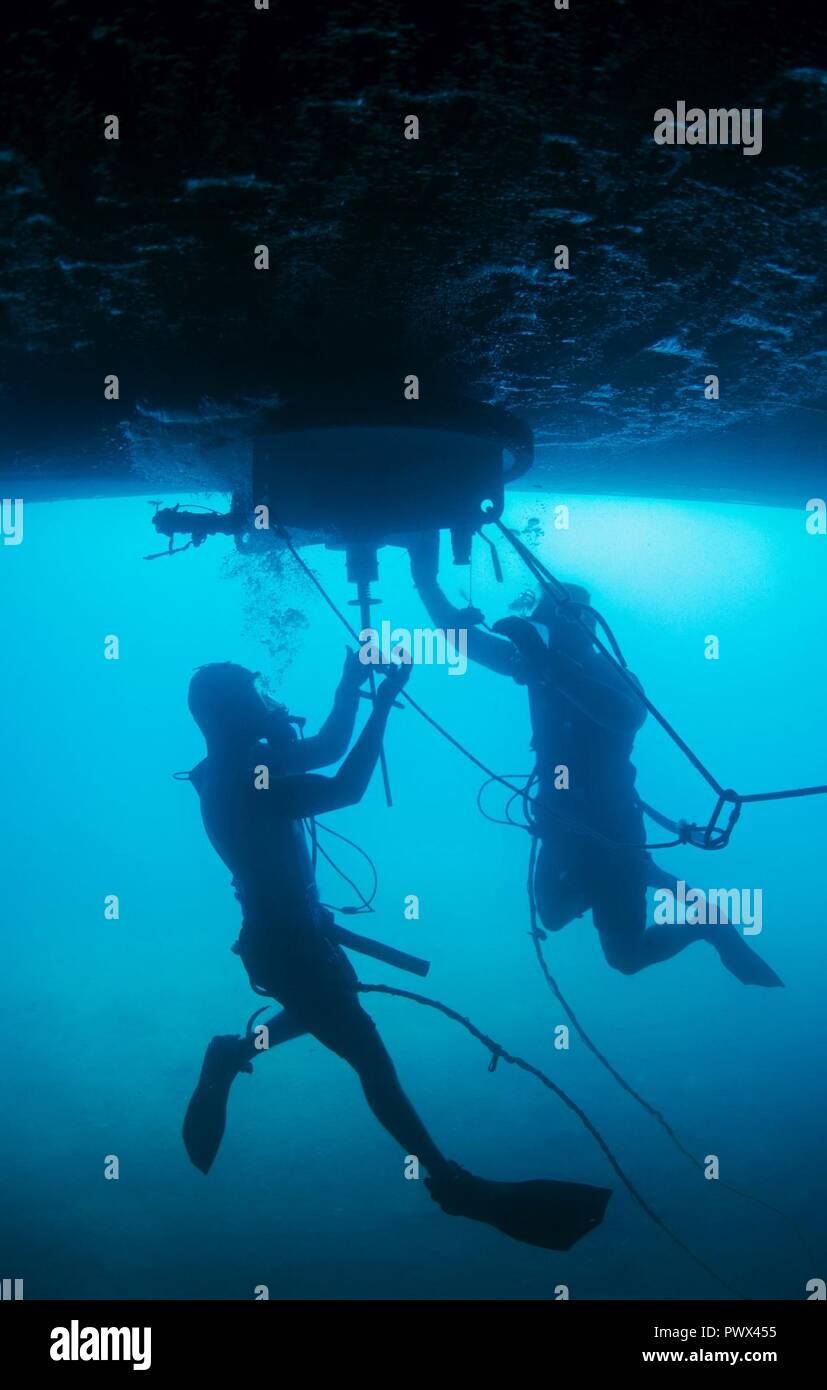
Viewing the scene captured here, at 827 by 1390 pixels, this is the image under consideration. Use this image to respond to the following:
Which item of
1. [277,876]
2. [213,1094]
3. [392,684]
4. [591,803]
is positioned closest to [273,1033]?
[213,1094]

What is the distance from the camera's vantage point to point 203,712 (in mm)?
4727

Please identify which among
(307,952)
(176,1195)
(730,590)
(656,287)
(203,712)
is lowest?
(176,1195)

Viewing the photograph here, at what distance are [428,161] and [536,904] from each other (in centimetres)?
495

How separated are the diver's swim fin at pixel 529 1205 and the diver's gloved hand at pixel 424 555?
3.55 metres

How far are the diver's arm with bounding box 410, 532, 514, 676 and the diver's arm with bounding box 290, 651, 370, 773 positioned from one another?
67 centimetres

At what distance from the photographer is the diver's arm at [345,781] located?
429 centimetres

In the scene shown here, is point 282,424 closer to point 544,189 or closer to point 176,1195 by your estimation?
point 544,189

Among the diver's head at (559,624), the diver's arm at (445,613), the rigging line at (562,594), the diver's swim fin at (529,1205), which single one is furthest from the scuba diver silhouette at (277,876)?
the diver's head at (559,624)

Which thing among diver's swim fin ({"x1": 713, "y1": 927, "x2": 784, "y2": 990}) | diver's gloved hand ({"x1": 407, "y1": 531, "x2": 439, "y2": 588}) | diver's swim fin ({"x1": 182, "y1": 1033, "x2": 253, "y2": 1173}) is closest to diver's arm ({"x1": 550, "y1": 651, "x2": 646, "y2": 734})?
diver's gloved hand ({"x1": 407, "y1": 531, "x2": 439, "y2": 588})

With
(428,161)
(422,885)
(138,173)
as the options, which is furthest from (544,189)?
(422,885)

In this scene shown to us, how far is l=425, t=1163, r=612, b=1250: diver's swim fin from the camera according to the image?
411 cm

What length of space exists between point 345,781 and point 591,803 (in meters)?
2.04

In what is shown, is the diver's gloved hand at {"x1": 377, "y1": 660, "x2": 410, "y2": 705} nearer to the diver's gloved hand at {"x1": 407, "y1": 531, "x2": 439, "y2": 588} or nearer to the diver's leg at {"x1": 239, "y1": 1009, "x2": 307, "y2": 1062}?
the diver's gloved hand at {"x1": 407, "y1": 531, "x2": 439, "y2": 588}

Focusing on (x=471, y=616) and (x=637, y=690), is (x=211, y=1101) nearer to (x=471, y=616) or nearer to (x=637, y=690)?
(x=471, y=616)
